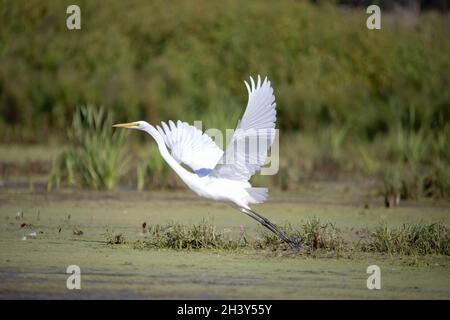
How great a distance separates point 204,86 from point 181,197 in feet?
30.9

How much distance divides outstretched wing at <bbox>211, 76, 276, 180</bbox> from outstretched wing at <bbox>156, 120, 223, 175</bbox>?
911 millimetres

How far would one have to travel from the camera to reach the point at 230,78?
77.3 feet

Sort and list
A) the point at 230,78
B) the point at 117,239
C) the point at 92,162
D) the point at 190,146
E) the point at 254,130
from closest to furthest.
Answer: the point at 254,130 < the point at 117,239 < the point at 190,146 < the point at 92,162 < the point at 230,78

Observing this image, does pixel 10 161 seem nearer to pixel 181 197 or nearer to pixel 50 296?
pixel 181 197

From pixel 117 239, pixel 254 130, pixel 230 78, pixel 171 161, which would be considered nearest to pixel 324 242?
pixel 254 130

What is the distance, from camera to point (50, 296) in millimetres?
7402

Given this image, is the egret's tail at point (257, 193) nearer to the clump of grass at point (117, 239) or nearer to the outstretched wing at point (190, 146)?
the outstretched wing at point (190, 146)

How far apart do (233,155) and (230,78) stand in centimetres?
1460

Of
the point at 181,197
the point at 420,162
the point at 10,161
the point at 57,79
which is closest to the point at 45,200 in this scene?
the point at 181,197

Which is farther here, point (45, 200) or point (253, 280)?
point (45, 200)

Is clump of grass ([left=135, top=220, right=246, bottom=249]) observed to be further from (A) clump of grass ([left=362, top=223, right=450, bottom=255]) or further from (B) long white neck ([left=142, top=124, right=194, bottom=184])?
(A) clump of grass ([left=362, top=223, right=450, bottom=255])

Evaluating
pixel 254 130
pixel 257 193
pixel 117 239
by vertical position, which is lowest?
pixel 117 239

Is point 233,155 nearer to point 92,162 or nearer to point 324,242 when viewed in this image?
point 324,242

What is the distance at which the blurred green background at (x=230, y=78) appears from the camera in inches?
695
